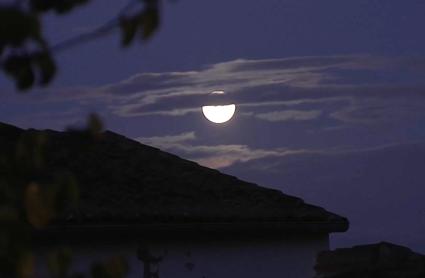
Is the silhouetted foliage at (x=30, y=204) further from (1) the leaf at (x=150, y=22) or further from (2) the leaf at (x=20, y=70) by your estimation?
(1) the leaf at (x=150, y=22)

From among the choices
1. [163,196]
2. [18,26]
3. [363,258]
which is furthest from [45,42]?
[163,196]

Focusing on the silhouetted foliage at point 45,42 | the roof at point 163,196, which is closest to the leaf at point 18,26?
the silhouetted foliage at point 45,42

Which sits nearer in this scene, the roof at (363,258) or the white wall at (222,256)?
the roof at (363,258)

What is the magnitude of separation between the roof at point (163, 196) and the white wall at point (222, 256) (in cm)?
38

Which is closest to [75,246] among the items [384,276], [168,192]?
[168,192]

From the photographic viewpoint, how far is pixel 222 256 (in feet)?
42.8

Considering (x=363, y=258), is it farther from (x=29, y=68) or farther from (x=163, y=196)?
(x=163, y=196)

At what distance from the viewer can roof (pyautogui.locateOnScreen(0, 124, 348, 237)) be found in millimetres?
11836

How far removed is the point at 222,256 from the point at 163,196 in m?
1.04

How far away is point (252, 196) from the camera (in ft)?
45.8

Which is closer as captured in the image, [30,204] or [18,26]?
[18,26]

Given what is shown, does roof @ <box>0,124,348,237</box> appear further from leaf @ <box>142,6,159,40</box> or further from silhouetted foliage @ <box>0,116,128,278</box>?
leaf @ <box>142,6,159,40</box>

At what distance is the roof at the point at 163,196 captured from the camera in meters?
11.8

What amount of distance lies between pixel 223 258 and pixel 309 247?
1389 mm
